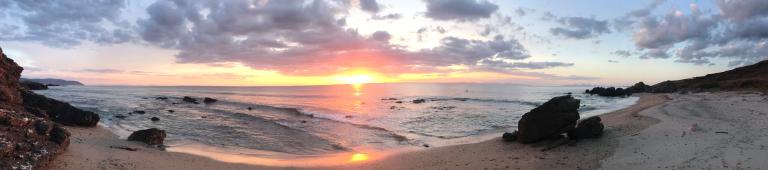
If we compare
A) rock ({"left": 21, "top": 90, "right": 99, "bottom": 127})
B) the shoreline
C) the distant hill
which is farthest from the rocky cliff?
the distant hill

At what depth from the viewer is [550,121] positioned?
2067cm

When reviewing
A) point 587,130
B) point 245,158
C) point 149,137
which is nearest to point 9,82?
point 149,137

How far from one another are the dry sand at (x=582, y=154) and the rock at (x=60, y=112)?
124 inches

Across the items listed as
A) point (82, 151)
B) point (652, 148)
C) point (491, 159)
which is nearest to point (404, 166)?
point (491, 159)

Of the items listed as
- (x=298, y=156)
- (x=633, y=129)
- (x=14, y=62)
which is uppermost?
(x=14, y=62)

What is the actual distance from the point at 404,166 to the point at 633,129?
40.4 ft

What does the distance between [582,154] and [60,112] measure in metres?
27.8

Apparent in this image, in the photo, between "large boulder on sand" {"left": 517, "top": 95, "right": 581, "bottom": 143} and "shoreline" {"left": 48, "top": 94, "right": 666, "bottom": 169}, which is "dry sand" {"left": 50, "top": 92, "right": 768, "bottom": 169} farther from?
"large boulder on sand" {"left": 517, "top": 95, "right": 581, "bottom": 143}

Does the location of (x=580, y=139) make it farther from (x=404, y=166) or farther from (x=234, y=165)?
(x=234, y=165)

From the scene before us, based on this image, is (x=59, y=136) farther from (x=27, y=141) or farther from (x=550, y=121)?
(x=550, y=121)

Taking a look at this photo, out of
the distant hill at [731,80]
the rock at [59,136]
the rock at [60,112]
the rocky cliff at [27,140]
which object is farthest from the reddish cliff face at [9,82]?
the distant hill at [731,80]

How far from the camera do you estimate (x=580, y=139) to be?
795 inches

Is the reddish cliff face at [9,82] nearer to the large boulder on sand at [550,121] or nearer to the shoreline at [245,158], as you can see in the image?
the shoreline at [245,158]

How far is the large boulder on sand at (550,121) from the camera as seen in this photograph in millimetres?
20484
